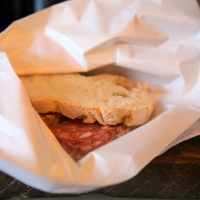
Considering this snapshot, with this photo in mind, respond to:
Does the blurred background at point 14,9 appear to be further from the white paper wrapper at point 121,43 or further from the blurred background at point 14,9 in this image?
the white paper wrapper at point 121,43

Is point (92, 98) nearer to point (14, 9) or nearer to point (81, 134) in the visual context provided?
point (81, 134)

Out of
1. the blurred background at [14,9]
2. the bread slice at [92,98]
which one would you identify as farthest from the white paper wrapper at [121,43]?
the blurred background at [14,9]

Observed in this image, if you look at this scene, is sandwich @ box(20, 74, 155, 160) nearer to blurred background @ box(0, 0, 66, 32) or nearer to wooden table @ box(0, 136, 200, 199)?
wooden table @ box(0, 136, 200, 199)

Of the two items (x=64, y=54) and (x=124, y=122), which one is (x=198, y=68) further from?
(x=64, y=54)

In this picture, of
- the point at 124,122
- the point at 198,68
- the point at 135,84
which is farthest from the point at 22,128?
the point at 198,68

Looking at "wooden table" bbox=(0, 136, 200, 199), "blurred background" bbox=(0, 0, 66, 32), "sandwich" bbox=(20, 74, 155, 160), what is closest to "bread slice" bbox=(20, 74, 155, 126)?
"sandwich" bbox=(20, 74, 155, 160)

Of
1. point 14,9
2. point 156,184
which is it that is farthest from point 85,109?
point 14,9
